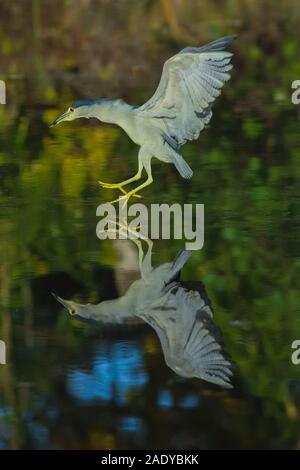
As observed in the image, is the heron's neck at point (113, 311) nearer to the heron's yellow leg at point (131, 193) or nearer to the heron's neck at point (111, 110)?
the heron's yellow leg at point (131, 193)

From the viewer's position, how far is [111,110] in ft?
18.6

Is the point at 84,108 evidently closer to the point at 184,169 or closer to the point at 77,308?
the point at 184,169

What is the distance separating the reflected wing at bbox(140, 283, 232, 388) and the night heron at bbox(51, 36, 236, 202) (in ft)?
3.52

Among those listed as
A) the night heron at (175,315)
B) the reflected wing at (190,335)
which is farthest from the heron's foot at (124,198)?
the reflected wing at (190,335)

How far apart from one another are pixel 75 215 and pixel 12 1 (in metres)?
4.74

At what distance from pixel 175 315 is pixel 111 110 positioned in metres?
1.45

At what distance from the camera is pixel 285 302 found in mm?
4684

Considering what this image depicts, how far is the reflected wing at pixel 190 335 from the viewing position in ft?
13.4

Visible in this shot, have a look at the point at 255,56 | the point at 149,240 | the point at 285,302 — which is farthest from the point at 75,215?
the point at 255,56

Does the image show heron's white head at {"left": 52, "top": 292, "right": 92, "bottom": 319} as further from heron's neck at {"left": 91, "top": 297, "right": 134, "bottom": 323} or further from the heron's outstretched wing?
the heron's outstretched wing

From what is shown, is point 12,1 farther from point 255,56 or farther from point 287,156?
point 287,156

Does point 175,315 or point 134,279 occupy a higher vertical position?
point 134,279

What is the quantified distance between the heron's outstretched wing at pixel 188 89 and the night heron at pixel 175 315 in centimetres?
81

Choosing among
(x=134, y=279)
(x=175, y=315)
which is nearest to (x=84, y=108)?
(x=134, y=279)
